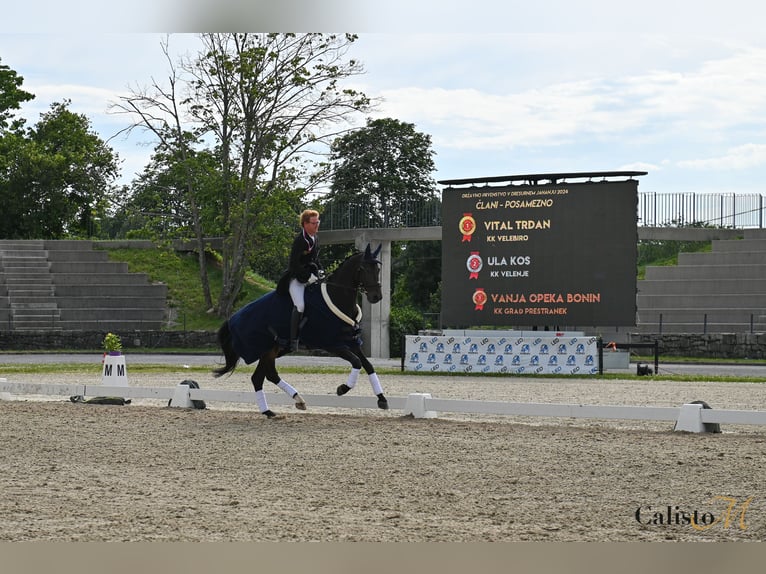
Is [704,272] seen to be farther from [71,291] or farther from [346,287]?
[346,287]

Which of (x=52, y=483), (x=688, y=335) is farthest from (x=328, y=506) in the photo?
(x=688, y=335)

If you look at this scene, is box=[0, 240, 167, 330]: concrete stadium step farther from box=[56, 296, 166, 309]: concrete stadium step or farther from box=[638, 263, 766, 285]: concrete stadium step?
box=[638, 263, 766, 285]: concrete stadium step

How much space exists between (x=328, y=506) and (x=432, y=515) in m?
0.71

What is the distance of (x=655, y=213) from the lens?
114ft

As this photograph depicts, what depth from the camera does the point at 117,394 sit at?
13.4m

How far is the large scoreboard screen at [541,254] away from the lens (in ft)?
75.2

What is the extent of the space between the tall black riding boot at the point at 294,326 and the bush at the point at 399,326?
23230 mm

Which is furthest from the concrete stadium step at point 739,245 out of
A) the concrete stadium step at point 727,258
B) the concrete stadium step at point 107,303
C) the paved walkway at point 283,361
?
the concrete stadium step at point 107,303

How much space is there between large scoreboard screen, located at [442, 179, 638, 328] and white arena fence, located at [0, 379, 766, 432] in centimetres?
1169

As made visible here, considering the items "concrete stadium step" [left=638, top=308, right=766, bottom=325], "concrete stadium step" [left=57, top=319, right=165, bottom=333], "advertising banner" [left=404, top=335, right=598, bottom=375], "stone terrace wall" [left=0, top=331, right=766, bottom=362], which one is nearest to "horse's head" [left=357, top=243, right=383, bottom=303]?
"advertising banner" [left=404, top=335, right=598, bottom=375]

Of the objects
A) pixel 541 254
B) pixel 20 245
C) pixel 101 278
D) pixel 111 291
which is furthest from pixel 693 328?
pixel 20 245

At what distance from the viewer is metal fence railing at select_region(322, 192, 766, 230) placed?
3388cm

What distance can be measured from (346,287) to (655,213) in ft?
85.0

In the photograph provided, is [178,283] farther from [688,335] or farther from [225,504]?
[225,504]
